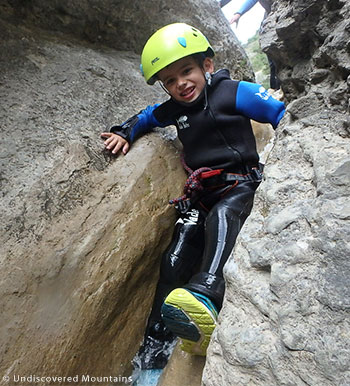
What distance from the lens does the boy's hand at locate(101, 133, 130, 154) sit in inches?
91.4

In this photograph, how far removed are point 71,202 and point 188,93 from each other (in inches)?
41.8

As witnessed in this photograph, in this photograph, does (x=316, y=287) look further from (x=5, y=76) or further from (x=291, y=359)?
(x=5, y=76)

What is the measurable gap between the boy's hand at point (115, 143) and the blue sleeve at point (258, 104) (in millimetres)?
824

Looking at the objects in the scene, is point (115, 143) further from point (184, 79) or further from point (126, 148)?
point (184, 79)

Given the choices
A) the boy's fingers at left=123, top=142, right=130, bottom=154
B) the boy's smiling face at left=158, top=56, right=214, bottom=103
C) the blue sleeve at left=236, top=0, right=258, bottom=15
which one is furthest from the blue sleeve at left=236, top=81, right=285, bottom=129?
the blue sleeve at left=236, top=0, right=258, bottom=15

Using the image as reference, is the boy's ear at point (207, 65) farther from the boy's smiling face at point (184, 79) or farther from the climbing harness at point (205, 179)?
the climbing harness at point (205, 179)

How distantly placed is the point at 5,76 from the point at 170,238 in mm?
1561

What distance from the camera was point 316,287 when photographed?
0.92 m

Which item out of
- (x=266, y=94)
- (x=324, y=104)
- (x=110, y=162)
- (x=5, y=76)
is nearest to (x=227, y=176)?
(x=266, y=94)

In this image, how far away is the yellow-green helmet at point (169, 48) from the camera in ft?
7.03

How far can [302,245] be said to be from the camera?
1000 millimetres

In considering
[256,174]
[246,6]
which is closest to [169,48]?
[256,174]

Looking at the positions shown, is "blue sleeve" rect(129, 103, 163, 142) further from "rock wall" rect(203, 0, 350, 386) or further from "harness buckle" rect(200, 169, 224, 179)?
"rock wall" rect(203, 0, 350, 386)

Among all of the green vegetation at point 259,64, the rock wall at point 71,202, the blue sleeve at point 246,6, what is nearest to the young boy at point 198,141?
the rock wall at point 71,202
